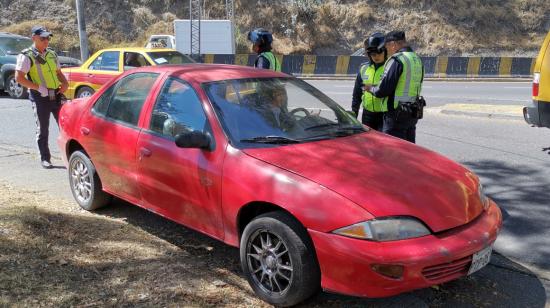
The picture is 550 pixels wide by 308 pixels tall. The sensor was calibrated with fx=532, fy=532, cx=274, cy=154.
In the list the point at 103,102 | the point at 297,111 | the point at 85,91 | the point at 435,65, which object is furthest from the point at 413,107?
the point at 435,65

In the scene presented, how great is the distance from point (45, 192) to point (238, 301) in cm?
334

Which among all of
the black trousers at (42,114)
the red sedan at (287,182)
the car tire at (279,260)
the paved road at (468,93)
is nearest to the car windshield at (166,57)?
the paved road at (468,93)

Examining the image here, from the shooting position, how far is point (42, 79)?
6.74 m

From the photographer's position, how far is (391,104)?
216 inches

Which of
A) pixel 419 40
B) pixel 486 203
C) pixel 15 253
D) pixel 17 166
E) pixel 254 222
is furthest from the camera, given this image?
pixel 419 40

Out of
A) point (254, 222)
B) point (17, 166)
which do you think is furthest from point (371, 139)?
point (17, 166)

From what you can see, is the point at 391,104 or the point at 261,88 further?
the point at 391,104

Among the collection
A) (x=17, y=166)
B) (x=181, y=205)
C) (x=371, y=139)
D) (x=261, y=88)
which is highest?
(x=261, y=88)

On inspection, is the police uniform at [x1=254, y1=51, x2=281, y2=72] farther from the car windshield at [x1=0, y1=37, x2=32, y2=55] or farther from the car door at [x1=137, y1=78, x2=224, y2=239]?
the car windshield at [x1=0, y1=37, x2=32, y2=55]

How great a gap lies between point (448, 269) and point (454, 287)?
0.72m

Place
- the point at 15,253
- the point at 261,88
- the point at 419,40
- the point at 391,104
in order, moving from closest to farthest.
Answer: the point at 15,253 → the point at 261,88 → the point at 391,104 → the point at 419,40

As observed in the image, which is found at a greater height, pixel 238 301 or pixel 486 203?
pixel 486 203

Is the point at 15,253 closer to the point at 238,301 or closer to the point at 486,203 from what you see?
the point at 238,301

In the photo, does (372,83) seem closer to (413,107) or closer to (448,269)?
(413,107)
